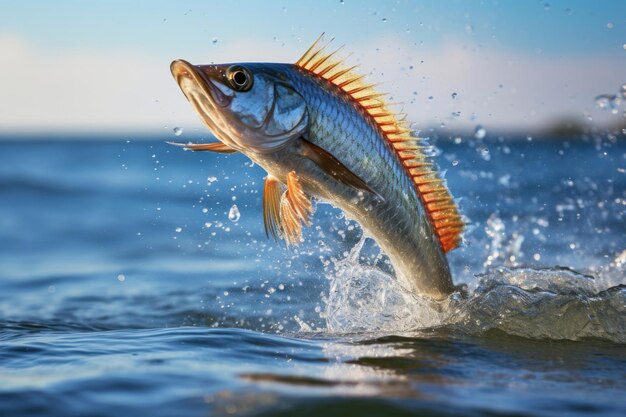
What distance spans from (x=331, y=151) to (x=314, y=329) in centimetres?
227

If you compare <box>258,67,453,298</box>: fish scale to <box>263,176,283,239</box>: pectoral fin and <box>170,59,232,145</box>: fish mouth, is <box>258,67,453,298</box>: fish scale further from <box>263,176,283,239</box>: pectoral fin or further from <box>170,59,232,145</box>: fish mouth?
<box>170,59,232,145</box>: fish mouth

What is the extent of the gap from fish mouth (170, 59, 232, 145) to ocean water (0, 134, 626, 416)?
124 centimetres

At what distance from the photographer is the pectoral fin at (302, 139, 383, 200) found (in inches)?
189

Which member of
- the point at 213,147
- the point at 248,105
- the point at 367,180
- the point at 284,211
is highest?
the point at 248,105

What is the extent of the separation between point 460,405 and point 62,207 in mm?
22803

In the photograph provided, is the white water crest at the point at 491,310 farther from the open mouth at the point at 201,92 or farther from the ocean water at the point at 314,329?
the open mouth at the point at 201,92

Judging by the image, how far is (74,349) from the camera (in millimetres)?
5059

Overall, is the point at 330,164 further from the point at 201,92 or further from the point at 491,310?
the point at 491,310

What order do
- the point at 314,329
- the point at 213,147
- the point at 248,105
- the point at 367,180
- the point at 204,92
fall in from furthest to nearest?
the point at 314,329 < the point at 367,180 < the point at 213,147 < the point at 248,105 < the point at 204,92

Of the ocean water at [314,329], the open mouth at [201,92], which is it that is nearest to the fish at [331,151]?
the open mouth at [201,92]

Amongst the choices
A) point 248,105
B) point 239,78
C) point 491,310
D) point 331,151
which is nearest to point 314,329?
point 491,310

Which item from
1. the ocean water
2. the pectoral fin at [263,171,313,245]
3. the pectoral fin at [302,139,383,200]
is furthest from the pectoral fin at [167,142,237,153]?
the ocean water

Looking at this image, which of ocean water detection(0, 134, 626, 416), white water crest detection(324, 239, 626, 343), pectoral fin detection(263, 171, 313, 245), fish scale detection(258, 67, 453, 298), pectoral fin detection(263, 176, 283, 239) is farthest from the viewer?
white water crest detection(324, 239, 626, 343)

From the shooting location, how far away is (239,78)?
4723mm
